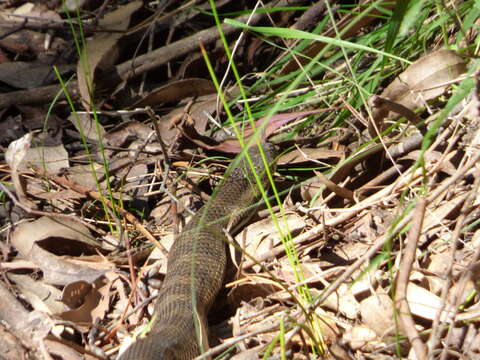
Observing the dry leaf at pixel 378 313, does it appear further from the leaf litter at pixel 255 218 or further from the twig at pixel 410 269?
the twig at pixel 410 269

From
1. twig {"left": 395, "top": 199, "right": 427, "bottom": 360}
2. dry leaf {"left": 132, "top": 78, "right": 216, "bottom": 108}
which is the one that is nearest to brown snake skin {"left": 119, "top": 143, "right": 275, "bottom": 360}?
twig {"left": 395, "top": 199, "right": 427, "bottom": 360}

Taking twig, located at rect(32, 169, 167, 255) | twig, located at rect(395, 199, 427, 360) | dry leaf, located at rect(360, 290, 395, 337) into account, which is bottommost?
twig, located at rect(32, 169, 167, 255)

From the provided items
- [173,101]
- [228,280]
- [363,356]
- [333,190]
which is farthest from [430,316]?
[173,101]

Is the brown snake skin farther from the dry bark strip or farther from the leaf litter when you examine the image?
the dry bark strip

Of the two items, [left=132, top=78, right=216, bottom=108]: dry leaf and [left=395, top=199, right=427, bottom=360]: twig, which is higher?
[left=395, top=199, right=427, bottom=360]: twig

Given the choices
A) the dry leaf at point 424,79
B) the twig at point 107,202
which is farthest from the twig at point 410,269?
the twig at point 107,202

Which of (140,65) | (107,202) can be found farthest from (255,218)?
(140,65)

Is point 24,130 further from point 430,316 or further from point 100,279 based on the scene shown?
point 430,316

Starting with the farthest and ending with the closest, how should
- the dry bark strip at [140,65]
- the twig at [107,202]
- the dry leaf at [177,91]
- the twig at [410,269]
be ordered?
the dry bark strip at [140,65] → the dry leaf at [177,91] → the twig at [107,202] → the twig at [410,269]
